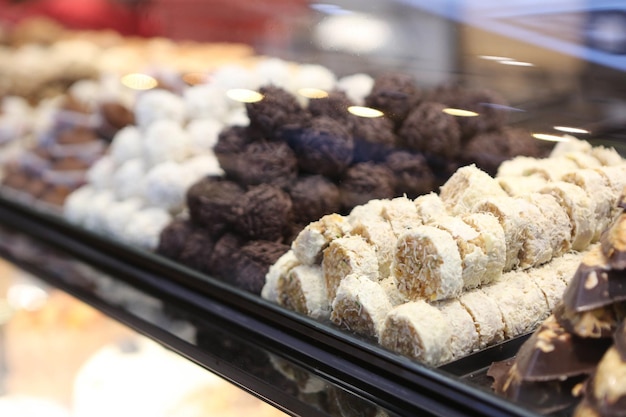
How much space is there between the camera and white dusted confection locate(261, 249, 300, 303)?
149 cm

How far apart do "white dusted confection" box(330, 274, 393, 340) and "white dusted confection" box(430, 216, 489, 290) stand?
0.51 ft

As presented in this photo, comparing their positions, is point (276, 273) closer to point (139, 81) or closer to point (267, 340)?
point (267, 340)

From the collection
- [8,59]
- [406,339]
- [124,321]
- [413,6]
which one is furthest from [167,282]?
[8,59]

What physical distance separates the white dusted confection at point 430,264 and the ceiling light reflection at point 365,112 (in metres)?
0.51

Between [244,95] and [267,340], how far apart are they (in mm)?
778

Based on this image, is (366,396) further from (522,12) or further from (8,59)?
(8,59)

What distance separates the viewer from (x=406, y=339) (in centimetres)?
118

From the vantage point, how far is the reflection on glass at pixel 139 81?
2.61 m

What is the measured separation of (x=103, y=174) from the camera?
2.43 m

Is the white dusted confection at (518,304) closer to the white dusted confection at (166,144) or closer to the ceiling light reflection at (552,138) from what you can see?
the ceiling light reflection at (552,138)

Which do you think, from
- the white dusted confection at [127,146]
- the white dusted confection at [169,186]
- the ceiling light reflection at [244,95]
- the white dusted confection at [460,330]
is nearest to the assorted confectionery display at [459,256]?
the white dusted confection at [460,330]

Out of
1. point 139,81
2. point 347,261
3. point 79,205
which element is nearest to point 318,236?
point 347,261

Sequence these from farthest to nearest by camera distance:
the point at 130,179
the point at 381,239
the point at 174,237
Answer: the point at 130,179 → the point at 174,237 → the point at 381,239

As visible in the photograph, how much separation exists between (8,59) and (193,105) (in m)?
1.77
